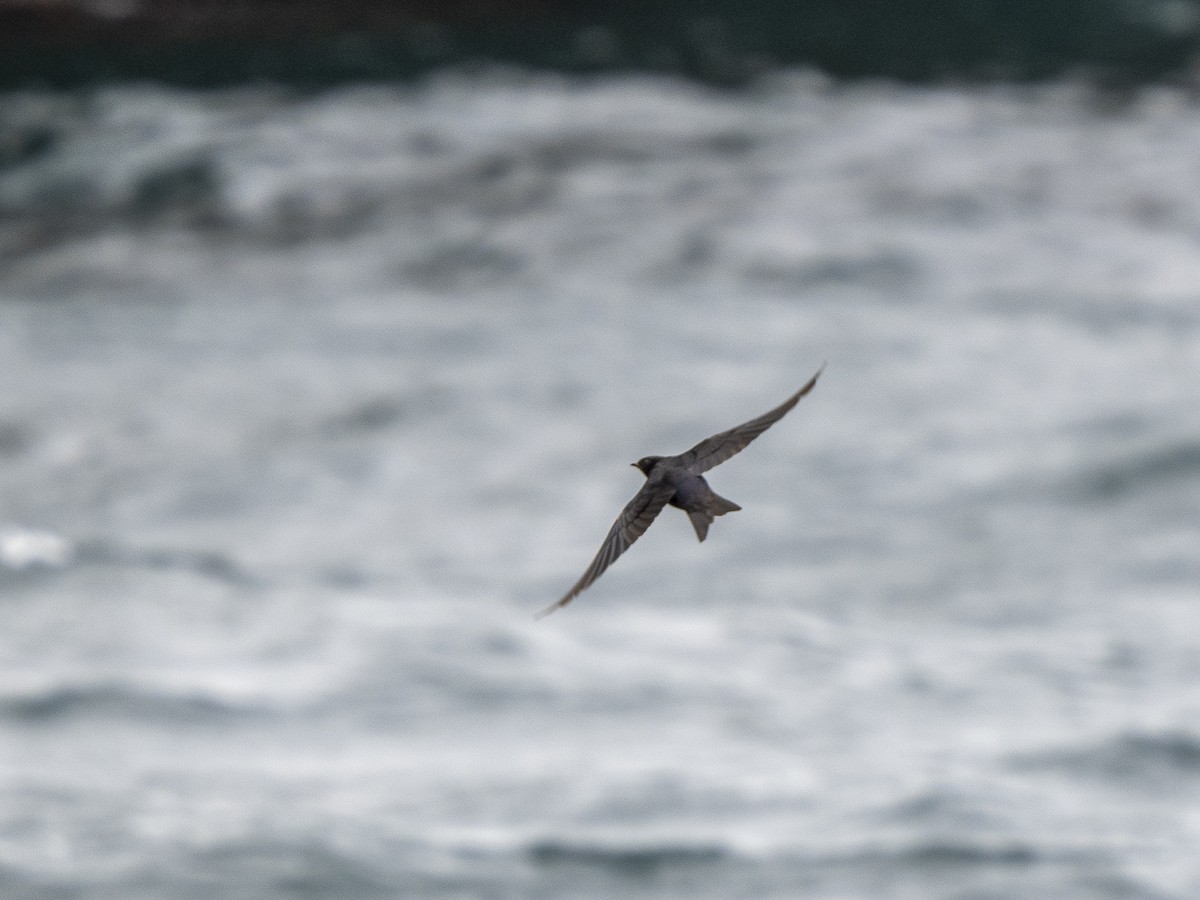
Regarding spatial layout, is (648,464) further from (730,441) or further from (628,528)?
(628,528)

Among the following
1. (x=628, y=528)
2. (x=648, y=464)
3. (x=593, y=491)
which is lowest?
(x=628, y=528)

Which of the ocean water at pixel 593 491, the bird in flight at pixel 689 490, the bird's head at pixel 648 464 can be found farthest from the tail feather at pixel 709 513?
the ocean water at pixel 593 491

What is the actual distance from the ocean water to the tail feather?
9.03 metres

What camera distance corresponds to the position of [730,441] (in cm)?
296

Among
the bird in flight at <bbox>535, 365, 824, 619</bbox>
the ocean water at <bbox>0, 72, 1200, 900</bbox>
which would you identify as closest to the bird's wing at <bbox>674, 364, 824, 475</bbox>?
the bird in flight at <bbox>535, 365, 824, 619</bbox>

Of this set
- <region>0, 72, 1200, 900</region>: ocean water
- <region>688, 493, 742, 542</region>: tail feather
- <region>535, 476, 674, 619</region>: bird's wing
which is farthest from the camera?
<region>0, 72, 1200, 900</region>: ocean water

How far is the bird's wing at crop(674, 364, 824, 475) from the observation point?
2.89 metres

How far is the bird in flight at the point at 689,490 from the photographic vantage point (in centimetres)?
282

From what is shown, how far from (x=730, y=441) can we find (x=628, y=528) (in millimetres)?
247

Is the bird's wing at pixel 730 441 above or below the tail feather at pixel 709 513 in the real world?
above

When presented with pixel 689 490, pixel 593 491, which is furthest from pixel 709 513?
pixel 593 491

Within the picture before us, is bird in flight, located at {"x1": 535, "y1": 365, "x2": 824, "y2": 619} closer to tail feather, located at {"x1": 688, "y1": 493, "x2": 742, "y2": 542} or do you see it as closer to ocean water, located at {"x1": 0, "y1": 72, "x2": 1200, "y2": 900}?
tail feather, located at {"x1": 688, "y1": 493, "x2": 742, "y2": 542}

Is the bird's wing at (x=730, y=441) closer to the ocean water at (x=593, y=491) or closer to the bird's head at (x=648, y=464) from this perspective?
the bird's head at (x=648, y=464)

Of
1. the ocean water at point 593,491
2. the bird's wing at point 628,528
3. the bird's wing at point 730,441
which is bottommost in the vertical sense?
the bird's wing at point 628,528
